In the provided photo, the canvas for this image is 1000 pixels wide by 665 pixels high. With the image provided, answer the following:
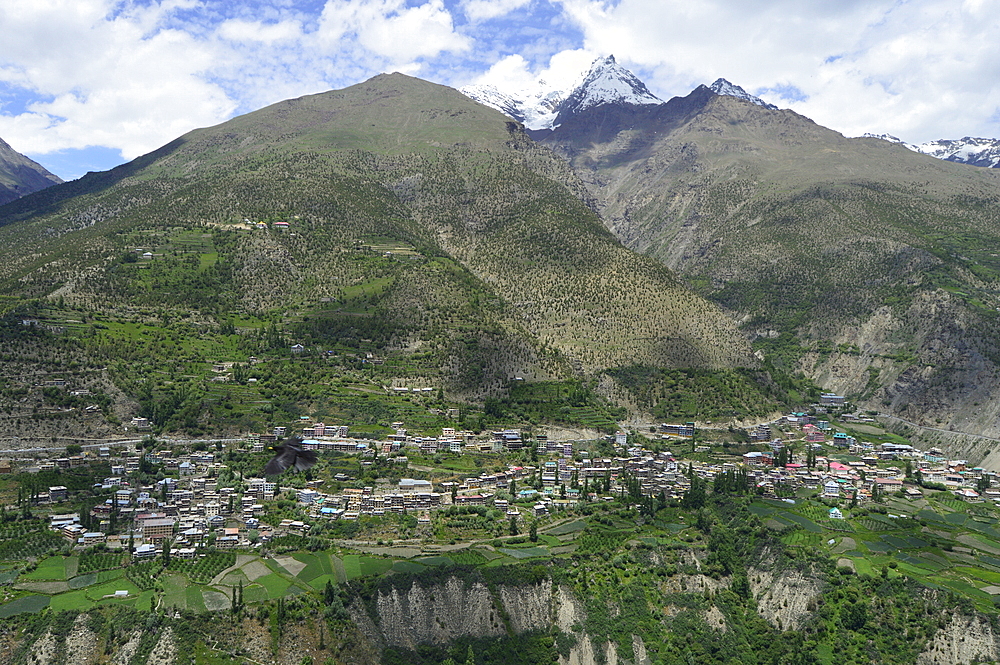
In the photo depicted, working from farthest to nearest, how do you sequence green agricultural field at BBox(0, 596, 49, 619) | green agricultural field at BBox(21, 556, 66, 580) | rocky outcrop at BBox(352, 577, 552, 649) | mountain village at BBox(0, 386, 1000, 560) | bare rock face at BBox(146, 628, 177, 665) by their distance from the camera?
mountain village at BBox(0, 386, 1000, 560) < green agricultural field at BBox(21, 556, 66, 580) < rocky outcrop at BBox(352, 577, 552, 649) < green agricultural field at BBox(0, 596, 49, 619) < bare rock face at BBox(146, 628, 177, 665)

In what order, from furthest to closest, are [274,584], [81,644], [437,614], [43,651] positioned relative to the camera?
[274,584], [437,614], [81,644], [43,651]

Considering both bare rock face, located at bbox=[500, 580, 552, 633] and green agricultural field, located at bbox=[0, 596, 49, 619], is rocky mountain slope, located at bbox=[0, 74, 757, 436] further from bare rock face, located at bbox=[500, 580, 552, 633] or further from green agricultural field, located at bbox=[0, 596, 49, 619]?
bare rock face, located at bbox=[500, 580, 552, 633]

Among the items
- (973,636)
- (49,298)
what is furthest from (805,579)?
(49,298)

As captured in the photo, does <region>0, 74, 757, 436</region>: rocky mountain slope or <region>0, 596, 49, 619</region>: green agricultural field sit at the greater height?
<region>0, 74, 757, 436</region>: rocky mountain slope

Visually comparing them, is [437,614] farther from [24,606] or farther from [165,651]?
[24,606]

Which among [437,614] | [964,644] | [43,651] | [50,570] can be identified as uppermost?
[964,644]

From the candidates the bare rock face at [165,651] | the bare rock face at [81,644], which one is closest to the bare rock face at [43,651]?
the bare rock face at [81,644]

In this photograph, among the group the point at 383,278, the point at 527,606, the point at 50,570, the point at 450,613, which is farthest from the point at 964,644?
the point at 383,278

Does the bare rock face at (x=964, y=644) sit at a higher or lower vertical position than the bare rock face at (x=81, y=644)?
higher

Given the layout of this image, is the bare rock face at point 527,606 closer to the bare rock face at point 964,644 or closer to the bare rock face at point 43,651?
the bare rock face at point 964,644

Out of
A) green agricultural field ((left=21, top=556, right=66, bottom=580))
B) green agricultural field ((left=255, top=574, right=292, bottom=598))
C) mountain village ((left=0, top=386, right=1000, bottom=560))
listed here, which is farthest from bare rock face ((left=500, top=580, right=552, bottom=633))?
green agricultural field ((left=21, top=556, right=66, bottom=580))
